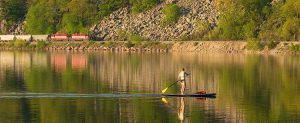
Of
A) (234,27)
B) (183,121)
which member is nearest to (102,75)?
(183,121)

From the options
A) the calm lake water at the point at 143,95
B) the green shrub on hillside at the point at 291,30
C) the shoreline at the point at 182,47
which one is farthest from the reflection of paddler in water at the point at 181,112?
the green shrub on hillside at the point at 291,30

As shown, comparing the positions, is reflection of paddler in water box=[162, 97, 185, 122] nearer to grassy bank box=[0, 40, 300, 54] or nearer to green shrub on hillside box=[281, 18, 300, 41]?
grassy bank box=[0, 40, 300, 54]

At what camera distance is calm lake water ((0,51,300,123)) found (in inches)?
2212

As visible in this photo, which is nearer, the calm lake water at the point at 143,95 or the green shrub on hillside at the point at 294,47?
the calm lake water at the point at 143,95

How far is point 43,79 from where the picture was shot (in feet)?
288

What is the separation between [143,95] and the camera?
68688mm

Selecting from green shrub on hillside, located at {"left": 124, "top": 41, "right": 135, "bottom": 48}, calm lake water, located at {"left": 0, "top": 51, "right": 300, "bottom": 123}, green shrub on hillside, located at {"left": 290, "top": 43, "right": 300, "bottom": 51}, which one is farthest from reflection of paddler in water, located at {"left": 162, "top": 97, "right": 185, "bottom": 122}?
green shrub on hillside, located at {"left": 124, "top": 41, "right": 135, "bottom": 48}

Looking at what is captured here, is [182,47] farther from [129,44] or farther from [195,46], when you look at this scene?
[129,44]

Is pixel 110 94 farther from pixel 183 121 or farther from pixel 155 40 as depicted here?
pixel 155 40

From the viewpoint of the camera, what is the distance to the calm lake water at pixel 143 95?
5619 centimetres

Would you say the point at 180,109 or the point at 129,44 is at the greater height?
the point at 129,44

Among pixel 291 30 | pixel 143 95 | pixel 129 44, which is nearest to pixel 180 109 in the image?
pixel 143 95

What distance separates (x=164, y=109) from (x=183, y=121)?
19.9 ft

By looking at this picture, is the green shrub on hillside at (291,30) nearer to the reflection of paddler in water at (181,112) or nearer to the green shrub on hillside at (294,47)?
the green shrub on hillside at (294,47)
